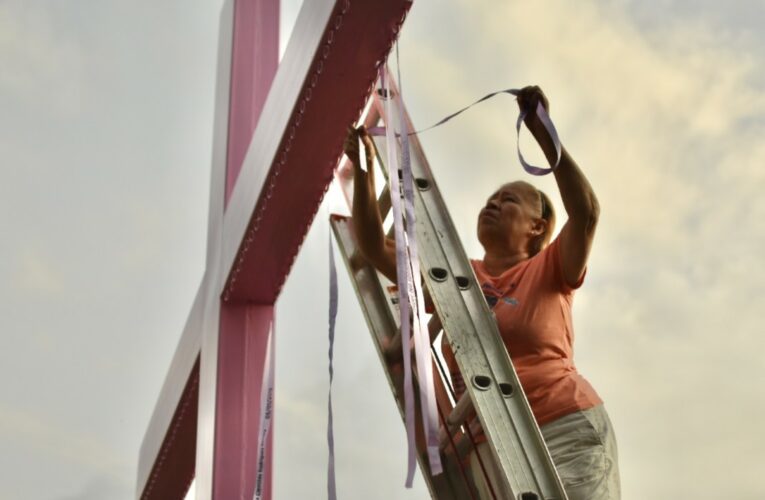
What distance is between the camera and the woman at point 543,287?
2201 millimetres

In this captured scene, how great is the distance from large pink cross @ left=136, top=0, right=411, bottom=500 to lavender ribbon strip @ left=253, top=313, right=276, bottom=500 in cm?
14

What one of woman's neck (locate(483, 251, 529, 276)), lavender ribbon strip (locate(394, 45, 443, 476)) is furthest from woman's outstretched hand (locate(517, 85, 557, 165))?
woman's neck (locate(483, 251, 529, 276))

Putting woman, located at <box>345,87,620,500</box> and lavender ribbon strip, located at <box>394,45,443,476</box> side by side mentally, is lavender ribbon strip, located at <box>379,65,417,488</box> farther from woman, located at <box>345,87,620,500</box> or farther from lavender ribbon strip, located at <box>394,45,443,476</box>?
woman, located at <box>345,87,620,500</box>

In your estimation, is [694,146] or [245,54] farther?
[694,146]

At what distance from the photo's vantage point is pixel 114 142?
418 cm

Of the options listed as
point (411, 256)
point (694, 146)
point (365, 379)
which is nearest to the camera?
point (411, 256)

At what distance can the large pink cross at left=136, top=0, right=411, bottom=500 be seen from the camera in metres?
2.40

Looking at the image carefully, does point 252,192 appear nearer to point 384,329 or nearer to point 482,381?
point 384,329

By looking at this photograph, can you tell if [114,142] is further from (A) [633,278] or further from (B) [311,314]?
→ (A) [633,278]

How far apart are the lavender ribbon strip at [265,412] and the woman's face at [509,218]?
0.59 meters

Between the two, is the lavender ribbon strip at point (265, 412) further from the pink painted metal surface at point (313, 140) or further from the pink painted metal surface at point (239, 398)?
the pink painted metal surface at point (313, 140)

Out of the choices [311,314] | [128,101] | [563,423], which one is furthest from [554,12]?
[563,423]

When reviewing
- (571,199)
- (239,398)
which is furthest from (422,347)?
(239,398)

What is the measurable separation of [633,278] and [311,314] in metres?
1.21
